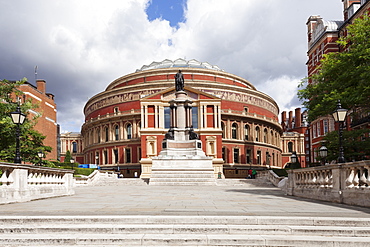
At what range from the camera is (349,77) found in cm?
2364

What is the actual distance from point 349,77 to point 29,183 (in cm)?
1968

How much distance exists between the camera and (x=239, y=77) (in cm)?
7975

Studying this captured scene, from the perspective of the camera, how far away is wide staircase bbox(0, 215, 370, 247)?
23.7 ft

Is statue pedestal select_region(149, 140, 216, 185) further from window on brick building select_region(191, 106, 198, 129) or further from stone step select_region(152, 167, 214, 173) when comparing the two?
window on brick building select_region(191, 106, 198, 129)

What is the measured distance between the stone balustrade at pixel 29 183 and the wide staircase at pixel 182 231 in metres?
5.20

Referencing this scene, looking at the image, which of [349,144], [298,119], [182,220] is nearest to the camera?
[182,220]

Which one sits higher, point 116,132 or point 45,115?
point 45,115

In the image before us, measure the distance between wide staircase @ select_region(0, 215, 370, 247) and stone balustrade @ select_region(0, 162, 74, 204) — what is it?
17.1 ft

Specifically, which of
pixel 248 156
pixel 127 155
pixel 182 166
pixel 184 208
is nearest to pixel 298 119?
pixel 248 156

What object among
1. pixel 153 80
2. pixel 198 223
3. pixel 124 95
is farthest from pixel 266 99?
pixel 198 223

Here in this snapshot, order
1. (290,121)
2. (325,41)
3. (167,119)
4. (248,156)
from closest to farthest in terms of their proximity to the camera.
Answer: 1. (325,41)
2. (167,119)
3. (248,156)
4. (290,121)

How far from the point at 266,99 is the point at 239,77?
7580 millimetres

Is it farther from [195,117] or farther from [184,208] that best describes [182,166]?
[184,208]

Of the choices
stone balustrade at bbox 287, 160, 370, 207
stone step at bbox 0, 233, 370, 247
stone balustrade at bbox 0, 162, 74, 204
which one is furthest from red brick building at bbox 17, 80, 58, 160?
stone step at bbox 0, 233, 370, 247
